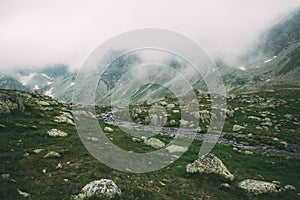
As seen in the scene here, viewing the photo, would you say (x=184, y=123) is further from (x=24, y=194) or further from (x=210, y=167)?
(x=24, y=194)

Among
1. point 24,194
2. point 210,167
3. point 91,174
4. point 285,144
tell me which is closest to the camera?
point 24,194

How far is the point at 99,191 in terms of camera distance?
715 inches

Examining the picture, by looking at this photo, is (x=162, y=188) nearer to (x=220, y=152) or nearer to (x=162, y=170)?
(x=162, y=170)

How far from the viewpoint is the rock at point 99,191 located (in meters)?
17.9

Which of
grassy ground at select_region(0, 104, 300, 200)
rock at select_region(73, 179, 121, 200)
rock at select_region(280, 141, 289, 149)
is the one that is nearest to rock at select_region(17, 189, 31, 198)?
grassy ground at select_region(0, 104, 300, 200)

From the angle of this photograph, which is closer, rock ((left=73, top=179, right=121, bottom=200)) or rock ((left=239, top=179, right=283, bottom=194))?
rock ((left=73, top=179, right=121, bottom=200))

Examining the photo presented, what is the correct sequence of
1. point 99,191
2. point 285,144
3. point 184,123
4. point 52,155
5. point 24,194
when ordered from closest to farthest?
point 24,194, point 99,191, point 52,155, point 285,144, point 184,123

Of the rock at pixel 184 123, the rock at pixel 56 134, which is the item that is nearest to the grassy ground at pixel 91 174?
the rock at pixel 56 134

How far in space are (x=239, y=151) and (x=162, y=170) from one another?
19745 millimetres

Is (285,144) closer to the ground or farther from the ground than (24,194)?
farther from the ground

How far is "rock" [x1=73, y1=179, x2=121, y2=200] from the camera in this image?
17875 mm

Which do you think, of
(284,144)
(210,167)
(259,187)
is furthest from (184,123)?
(259,187)

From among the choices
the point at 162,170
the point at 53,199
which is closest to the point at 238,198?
the point at 162,170

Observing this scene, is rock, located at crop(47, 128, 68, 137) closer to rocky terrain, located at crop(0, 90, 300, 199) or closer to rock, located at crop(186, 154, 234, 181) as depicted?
rocky terrain, located at crop(0, 90, 300, 199)
